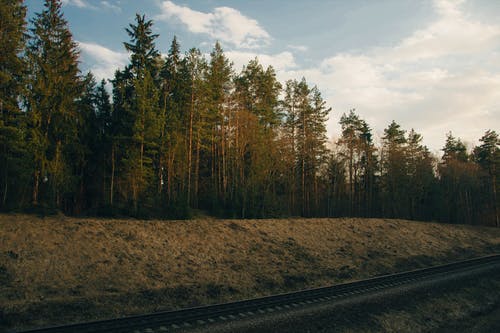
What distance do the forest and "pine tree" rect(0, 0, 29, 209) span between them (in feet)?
0.28

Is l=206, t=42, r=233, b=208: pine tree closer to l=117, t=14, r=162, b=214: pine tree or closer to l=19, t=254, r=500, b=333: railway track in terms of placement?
l=117, t=14, r=162, b=214: pine tree

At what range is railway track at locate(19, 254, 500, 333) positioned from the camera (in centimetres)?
956

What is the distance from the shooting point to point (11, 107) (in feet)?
69.5

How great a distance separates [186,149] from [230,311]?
72.2 ft

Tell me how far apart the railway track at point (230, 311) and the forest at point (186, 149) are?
44.7 feet

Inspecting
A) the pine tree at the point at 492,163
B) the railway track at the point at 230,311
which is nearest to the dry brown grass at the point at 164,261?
the railway track at the point at 230,311

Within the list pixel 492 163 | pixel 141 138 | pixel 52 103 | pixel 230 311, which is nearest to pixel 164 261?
pixel 230 311

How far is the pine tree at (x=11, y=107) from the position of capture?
68.6 feet

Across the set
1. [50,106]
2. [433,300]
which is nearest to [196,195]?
[50,106]

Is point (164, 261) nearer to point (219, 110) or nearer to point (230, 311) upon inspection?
point (230, 311)

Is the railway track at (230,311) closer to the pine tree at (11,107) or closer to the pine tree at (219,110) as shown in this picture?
the pine tree at (11,107)

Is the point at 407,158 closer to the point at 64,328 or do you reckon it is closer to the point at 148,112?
the point at 148,112

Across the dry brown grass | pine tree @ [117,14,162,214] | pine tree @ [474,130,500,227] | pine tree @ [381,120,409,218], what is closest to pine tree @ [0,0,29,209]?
the dry brown grass

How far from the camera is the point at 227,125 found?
118ft
